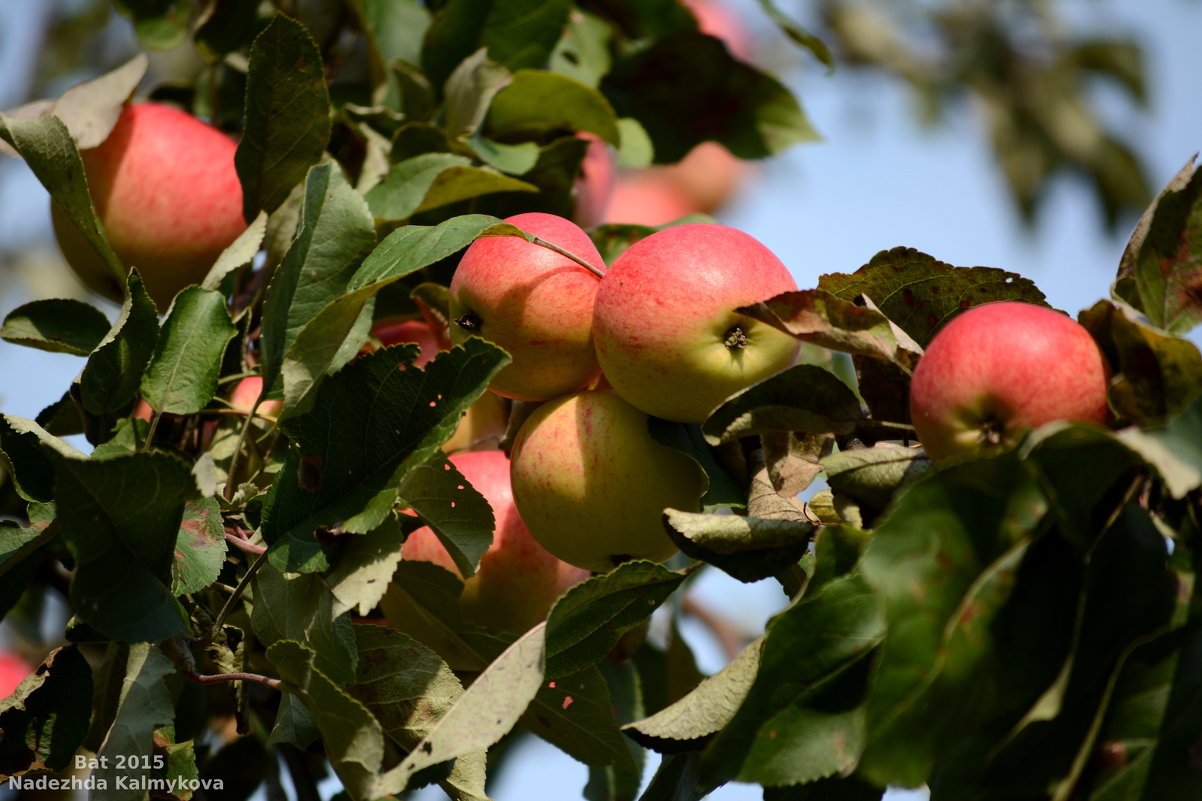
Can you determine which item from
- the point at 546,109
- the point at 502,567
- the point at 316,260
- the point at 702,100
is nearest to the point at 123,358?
the point at 316,260

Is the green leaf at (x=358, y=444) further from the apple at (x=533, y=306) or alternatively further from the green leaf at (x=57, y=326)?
the green leaf at (x=57, y=326)

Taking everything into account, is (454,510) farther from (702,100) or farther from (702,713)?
(702,100)

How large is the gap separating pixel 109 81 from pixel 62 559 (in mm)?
557

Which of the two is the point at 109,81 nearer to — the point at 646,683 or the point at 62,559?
the point at 62,559

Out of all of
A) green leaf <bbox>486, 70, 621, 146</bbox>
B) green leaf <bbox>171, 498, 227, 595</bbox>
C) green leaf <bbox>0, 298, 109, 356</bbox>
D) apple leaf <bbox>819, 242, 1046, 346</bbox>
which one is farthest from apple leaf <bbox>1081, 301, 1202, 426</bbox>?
green leaf <bbox>0, 298, 109, 356</bbox>

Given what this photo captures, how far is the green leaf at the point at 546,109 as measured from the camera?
1403 mm

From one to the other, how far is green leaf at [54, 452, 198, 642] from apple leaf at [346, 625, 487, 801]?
17 centimetres

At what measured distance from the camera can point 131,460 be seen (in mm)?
782

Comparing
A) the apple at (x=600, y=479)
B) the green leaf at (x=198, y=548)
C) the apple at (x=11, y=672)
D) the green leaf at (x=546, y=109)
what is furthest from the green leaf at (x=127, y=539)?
the apple at (x=11, y=672)

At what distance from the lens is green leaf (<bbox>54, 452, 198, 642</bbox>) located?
774 mm

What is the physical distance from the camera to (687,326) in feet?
2.90

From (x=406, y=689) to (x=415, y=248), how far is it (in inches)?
13.9

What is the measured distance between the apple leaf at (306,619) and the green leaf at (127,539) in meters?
0.10

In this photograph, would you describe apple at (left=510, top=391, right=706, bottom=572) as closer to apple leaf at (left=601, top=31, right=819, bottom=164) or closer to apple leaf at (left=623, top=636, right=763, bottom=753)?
apple leaf at (left=623, top=636, right=763, bottom=753)
